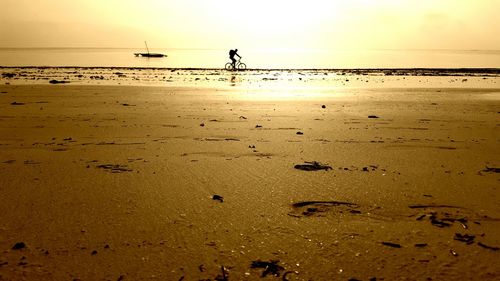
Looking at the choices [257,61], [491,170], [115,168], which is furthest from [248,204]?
[257,61]

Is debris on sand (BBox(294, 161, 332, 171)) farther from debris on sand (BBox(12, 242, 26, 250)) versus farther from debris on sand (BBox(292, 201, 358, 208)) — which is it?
debris on sand (BBox(12, 242, 26, 250))

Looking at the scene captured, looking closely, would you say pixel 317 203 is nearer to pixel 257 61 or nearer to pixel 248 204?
pixel 248 204

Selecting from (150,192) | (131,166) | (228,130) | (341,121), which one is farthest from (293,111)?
(150,192)

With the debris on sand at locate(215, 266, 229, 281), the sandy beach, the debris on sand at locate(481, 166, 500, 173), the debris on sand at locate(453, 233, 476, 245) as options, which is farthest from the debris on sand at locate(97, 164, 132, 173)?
the debris on sand at locate(481, 166, 500, 173)

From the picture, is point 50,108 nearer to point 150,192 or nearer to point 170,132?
point 170,132

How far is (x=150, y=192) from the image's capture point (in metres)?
4.13

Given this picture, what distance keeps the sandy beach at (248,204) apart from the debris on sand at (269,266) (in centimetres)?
2

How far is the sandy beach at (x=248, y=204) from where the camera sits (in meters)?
2.73

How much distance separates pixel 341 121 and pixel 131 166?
5.69 m

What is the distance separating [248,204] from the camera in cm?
381

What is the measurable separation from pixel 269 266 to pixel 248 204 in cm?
114

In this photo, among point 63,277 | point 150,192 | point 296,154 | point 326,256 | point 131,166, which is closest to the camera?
point 63,277

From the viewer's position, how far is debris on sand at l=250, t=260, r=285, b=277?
2629mm

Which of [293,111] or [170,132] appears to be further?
[293,111]
